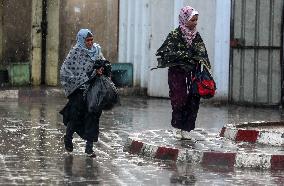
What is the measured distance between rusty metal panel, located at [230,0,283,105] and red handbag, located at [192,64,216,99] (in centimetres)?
644

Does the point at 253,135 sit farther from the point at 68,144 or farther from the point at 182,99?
the point at 68,144

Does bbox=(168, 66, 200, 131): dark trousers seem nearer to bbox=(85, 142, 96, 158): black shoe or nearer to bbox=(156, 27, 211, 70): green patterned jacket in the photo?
bbox=(156, 27, 211, 70): green patterned jacket

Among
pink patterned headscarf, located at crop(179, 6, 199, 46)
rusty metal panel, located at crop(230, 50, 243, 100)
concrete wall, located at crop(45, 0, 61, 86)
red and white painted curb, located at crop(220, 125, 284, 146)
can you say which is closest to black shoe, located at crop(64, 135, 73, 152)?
pink patterned headscarf, located at crop(179, 6, 199, 46)

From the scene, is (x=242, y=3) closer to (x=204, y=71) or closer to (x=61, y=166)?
(x=204, y=71)

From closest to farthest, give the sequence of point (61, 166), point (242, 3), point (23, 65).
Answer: point (61, 166) → point (242, 3) → point (23, 65)

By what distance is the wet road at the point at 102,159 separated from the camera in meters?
9.02

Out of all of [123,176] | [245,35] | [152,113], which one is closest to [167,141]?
[123,176]

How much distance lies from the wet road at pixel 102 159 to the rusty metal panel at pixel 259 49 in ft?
3.47

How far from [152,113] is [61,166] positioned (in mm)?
6841

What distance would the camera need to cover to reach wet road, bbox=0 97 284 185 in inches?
355

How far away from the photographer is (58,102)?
18.4 meters

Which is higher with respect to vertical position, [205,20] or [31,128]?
[205,20]

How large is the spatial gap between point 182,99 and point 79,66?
143 centimetres

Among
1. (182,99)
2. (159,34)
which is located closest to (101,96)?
(182,99)
